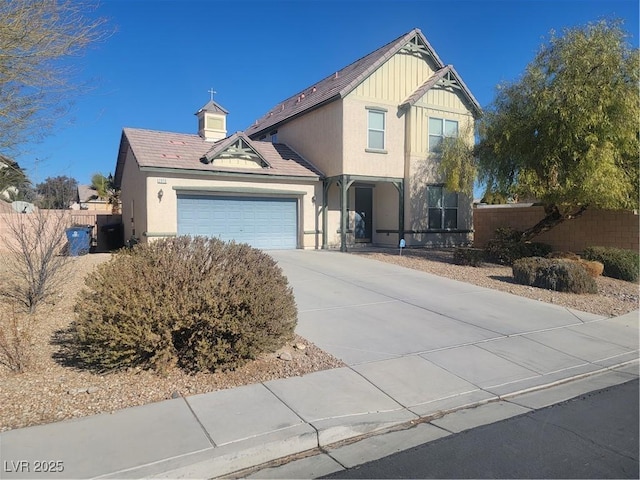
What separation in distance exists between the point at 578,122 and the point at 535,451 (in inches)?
449

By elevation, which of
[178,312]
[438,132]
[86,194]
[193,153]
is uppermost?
[438,132]

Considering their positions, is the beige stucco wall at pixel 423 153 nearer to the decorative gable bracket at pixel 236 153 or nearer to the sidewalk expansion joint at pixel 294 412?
the decorative gable bracket at pixel 236 153

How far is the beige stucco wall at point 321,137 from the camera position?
17.7 m

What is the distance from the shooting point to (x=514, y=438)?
164 inches

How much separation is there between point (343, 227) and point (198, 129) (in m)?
8.00

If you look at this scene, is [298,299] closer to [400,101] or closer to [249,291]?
[249,291]

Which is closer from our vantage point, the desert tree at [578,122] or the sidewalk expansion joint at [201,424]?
the sidewalk expansion joint at [201,424]

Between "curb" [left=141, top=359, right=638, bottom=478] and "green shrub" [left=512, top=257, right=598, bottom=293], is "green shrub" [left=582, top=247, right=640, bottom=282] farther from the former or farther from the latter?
"curb" [left=141, top=359, right=638, bottom=478]

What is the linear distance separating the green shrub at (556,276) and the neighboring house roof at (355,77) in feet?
26.8

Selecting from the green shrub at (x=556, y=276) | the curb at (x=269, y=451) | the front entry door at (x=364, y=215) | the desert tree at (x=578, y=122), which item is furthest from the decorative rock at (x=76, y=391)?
the front entry door at (x=364, y=215)

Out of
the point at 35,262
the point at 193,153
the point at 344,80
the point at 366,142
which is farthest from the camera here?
the point at 344,80

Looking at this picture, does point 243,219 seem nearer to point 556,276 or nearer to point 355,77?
point 355,77

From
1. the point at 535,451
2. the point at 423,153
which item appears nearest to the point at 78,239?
the point at 423,153

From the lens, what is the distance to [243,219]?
1716cm
